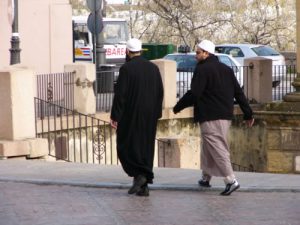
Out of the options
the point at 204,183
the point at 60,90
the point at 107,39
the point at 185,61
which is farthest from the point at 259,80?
the point at 107,39

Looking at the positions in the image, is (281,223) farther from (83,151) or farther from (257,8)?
(257,8)

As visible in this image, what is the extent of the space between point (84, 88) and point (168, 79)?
2144 mm

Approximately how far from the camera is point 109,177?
41.7 feet

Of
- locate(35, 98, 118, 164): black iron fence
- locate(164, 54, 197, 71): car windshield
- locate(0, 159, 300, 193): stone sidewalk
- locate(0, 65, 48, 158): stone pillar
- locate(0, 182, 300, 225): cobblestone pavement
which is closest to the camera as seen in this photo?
locate(0, 182, 300, 225): cobblestone pavement

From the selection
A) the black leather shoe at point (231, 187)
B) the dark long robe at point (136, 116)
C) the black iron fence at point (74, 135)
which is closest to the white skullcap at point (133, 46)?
the dark long robe at point (136, 116)

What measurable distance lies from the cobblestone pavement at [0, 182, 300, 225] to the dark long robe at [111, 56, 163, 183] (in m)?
0.43

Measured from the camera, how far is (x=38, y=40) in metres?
25.0

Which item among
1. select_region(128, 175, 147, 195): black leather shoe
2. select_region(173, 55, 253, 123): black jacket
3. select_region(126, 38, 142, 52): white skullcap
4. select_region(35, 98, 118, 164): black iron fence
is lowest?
select_region(35, 98, 118, 164): black iron fence

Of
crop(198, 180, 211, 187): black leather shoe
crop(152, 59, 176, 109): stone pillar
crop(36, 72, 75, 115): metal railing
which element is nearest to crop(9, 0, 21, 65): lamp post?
crop(36, 72, 75, 115): metal railing

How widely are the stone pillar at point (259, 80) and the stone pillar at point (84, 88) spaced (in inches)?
181

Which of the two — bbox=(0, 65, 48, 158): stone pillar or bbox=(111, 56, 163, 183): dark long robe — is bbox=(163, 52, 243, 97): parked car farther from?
bbox=(111, 56, 163, 183): dark long robe

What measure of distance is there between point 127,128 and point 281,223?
2278 mm

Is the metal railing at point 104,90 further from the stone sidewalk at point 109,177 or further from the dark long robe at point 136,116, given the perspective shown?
the dark long robe at point 136,116

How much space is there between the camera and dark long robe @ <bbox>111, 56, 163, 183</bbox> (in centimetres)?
1091
